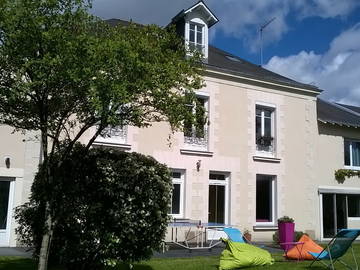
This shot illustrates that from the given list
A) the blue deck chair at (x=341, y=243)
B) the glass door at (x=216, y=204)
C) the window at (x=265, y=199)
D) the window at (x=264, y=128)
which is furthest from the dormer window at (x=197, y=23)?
the blue deck chair at (x=341, y=243)

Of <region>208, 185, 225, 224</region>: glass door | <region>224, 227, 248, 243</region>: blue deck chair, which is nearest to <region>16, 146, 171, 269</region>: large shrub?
<region>224, 227, 248, 243</region>: blue deck chair

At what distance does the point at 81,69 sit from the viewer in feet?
19.8

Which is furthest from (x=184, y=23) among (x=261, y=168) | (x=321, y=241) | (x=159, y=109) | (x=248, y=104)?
(x=159, y=109)

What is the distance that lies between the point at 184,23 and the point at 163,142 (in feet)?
17.3

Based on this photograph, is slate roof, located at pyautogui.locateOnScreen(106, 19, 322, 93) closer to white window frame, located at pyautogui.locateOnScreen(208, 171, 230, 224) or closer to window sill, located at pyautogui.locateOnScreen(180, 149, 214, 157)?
window sill, located at pyautogui.locateOnScreen(180, 149, 214, 157)

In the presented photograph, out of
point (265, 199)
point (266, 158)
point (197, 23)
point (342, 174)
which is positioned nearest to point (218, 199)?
point (265, 199)

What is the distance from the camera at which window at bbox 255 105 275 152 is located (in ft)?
63.3

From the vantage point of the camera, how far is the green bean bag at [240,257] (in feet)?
34.9

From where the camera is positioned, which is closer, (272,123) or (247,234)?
(247,234)

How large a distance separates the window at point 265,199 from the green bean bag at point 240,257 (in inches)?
Answer: 305

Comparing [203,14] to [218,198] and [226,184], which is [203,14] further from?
[218,198]

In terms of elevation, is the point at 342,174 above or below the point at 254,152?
below

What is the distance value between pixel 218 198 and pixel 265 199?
7.88 feet

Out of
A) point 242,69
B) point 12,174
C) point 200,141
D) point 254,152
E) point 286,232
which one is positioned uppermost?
point 242,69
